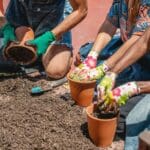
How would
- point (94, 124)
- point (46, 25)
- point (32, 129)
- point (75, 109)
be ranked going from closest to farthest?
point (94, 124), point (32, 129), point (75, 109), point (46, 25)

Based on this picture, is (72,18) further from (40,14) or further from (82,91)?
(82,91)

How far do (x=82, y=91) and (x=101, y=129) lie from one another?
47 centimetres

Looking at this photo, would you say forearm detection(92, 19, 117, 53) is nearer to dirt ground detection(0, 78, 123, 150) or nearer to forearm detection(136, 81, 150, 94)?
dirt ground detection(0, 78, 123, 150)

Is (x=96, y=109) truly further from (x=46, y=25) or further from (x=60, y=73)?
(x=46, y=25)

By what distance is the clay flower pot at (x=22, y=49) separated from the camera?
10.3 feet

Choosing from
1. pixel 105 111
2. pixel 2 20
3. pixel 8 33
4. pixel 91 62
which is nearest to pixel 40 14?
pixel 8 33

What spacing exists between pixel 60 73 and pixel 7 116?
733 millimetres

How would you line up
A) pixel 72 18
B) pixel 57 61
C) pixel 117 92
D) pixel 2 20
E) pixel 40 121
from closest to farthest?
pixel 117 92, pixel 40 121, pixel 72 18, pixel 57 61, pixel 2 20

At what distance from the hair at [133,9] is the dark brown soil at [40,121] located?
68 centimetres

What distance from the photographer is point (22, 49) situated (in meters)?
3.21

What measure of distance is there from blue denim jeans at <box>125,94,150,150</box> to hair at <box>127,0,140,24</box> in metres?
0.58

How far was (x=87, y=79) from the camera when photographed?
2764 millimetres

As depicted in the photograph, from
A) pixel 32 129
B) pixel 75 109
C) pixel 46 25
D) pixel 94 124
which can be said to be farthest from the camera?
pixel 46 25

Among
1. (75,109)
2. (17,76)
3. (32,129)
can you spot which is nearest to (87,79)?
(75,109)
